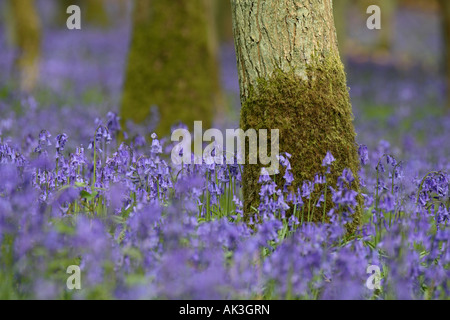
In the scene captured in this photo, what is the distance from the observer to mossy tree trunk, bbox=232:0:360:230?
390 centimetres

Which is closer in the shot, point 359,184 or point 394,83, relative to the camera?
point 359,184

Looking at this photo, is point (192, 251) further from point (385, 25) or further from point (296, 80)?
point (385, 25)

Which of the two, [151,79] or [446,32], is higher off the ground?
[446,32]

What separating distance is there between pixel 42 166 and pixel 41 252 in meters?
1.09

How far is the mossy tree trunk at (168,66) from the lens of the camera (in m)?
7.30

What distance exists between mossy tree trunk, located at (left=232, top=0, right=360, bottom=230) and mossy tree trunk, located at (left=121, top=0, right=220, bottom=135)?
3.36 m

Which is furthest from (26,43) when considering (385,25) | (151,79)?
(385,25)

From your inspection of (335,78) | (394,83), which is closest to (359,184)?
(335,78)

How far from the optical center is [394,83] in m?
14.5

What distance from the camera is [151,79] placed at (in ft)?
24.0

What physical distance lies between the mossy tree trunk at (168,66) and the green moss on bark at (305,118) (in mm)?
3393

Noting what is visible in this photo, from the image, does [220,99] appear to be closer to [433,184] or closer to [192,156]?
[192,156]

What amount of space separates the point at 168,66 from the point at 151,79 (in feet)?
0.87

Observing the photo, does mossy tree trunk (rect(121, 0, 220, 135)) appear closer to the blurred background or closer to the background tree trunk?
the blurred background
